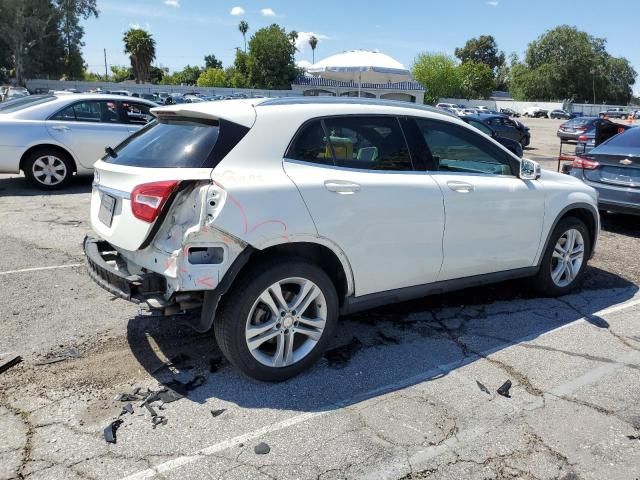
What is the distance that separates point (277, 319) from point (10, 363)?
179 cm

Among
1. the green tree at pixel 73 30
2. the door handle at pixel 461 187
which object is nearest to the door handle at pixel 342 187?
the door handle at pixel 461 187

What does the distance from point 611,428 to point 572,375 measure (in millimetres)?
644

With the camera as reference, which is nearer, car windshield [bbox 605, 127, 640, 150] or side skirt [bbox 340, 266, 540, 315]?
side skirt [bbox 340, 266, 540, 315]

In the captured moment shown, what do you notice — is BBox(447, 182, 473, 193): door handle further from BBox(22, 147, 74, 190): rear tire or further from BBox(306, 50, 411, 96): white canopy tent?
BBox(306, 50, 411, 96): white canopy tent

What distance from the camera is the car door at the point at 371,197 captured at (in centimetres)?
356

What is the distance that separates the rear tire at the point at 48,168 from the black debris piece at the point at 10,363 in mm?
6310

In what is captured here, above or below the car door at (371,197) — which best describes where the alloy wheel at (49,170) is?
below

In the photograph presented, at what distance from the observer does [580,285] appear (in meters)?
5.64

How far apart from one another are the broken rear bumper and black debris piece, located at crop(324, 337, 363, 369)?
4.13ft

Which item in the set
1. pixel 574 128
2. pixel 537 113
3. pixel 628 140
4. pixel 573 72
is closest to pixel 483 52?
pixel 573 72

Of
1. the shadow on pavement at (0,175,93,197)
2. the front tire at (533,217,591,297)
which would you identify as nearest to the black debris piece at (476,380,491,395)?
the front tire at (533,217,591,297)

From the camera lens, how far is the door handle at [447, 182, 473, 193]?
4174mm

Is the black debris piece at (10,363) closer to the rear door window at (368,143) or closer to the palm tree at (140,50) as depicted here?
the rear door window at (368,143)

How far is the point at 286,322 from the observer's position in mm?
3514
